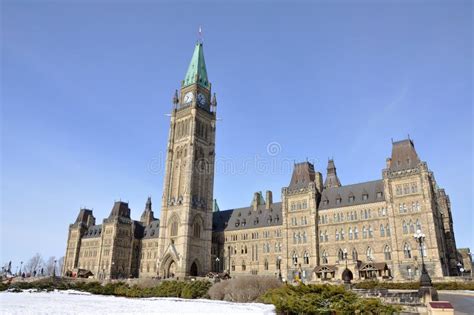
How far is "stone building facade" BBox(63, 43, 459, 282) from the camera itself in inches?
2281

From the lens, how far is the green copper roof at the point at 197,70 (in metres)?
96.9

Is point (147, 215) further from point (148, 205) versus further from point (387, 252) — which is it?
point (387, 252)

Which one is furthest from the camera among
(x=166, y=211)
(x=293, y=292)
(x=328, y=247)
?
(x=166, y=211)

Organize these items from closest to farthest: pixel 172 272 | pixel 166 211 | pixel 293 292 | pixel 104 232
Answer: pixel 293 292 → pixel 172 272 → pixel 166 211 → pixel 104 232

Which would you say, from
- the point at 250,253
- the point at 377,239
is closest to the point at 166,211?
the point at 250,253

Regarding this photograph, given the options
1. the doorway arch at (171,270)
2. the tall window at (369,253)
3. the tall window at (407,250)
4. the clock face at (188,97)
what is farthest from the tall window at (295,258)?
the clock face at (188,97)

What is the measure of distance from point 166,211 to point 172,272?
13787 mm

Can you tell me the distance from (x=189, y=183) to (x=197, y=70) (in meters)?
32.1

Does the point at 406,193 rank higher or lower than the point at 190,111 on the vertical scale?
lower

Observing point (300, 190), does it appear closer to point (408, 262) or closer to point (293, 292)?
point (408, 262)

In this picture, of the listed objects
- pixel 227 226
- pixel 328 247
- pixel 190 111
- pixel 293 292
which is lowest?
pixel 293 292

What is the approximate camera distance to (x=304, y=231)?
69.4 m

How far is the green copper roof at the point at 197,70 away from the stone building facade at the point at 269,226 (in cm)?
38

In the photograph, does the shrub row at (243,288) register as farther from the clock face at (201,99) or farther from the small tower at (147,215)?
the small tower at (147,215)
